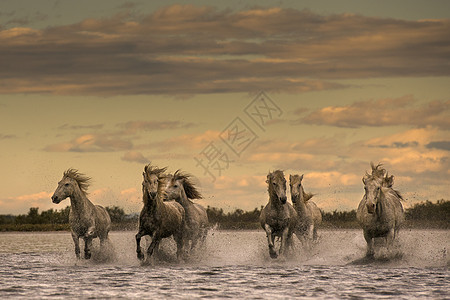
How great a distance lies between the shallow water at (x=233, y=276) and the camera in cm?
1536

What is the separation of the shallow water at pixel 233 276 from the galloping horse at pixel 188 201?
2.20 feet

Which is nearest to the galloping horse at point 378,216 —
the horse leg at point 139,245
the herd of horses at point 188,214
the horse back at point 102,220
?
the herd of horses at point 188,214

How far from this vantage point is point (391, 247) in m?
19.9

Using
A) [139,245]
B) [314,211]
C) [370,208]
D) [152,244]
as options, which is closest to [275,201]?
[152,244]

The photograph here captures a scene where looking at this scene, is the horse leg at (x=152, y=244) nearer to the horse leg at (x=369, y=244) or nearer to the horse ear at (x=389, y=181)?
the horse leg at (x=369, y=244)

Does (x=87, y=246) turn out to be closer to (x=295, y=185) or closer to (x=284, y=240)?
(x=284, y=240)

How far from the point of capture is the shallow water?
50.4 ft

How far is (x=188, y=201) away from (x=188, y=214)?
0.49m

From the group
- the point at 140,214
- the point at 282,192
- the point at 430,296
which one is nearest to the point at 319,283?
the point at 430,296

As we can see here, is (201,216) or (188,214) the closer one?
(188,214)

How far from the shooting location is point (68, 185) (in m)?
21.4

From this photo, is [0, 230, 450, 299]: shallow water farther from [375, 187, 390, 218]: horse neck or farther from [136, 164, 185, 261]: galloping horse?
[375, 187, 390, 218]: horse neck

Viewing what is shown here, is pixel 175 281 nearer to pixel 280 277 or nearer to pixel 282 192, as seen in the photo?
pixel 280 277

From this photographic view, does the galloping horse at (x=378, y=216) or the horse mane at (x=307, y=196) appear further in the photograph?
the horse mane at (x=307, y=196)
